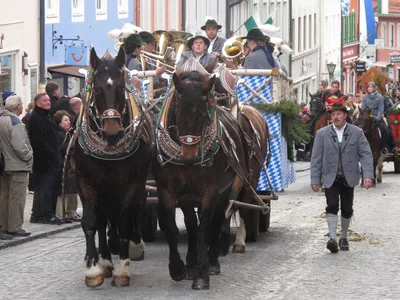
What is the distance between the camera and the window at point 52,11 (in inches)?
1273

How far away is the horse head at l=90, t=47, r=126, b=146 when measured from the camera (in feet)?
38.8

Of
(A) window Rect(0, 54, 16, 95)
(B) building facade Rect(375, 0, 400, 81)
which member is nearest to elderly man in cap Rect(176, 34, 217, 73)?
(A) window Rect(0, 54, 16, 95)

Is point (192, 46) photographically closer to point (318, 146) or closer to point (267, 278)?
point (318, 146)

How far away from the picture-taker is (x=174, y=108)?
1225cm

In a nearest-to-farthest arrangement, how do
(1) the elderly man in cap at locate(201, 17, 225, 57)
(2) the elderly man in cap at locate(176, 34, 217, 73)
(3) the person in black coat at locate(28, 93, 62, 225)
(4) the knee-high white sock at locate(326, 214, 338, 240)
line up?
(2) the elderly man in cap at locate(176, 34, 217, 73), (4) the knee-high white sock at locate(326, 214, 338, 240), (1) the elderly man in cap at locate(201, 17, 225, 57), (3) the person in black coat at locate(28, 93, 62, 225)

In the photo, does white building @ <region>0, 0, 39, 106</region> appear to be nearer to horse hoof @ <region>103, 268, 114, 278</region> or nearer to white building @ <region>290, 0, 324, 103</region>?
horse hoof @ <region>103, 268, 114, 278</region>

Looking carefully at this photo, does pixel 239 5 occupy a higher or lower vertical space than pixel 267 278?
higher

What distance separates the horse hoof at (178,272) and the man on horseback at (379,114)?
672 inches

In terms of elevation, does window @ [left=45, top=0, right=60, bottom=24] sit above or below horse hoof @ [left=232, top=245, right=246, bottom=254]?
above

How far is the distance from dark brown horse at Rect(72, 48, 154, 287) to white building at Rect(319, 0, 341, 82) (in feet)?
188

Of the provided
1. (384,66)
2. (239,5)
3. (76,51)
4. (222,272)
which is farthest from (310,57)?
(222,272)

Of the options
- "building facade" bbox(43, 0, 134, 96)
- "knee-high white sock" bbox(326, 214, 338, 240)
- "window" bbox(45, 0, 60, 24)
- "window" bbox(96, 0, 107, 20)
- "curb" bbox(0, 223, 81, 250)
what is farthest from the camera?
"window" bbox(96, 0, 107, 20)

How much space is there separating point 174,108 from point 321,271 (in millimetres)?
2425

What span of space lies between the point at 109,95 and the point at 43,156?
6657mm
